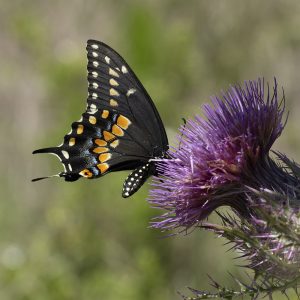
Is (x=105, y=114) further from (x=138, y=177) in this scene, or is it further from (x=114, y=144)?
(x=138, y=177)

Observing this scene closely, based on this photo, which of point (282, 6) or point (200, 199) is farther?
point (282, 6)

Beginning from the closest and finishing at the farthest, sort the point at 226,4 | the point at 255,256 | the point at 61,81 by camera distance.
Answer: the point at 255,256 < the point at 61,81 < the point at 226,4

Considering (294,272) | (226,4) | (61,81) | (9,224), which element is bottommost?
(9,224)

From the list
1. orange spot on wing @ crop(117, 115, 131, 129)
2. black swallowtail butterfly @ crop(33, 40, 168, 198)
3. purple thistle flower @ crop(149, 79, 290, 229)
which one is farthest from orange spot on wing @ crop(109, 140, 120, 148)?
purple thistle flower @ crop(149, 79, 290, 229)

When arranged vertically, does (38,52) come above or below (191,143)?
above

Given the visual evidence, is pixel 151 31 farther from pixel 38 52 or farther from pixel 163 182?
pixel 163 182

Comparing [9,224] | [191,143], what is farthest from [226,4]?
[191,143]

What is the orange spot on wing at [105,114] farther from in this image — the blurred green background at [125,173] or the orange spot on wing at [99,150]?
the blurred green background at [125,173]

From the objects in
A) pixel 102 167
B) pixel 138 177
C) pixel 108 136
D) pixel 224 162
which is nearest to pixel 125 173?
pixel 108 136

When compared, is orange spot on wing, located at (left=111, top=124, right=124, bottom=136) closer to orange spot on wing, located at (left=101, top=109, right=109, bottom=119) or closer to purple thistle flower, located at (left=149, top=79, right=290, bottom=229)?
orange spot on wing, located at (left=101, top=109, right=109, bottom=119)
